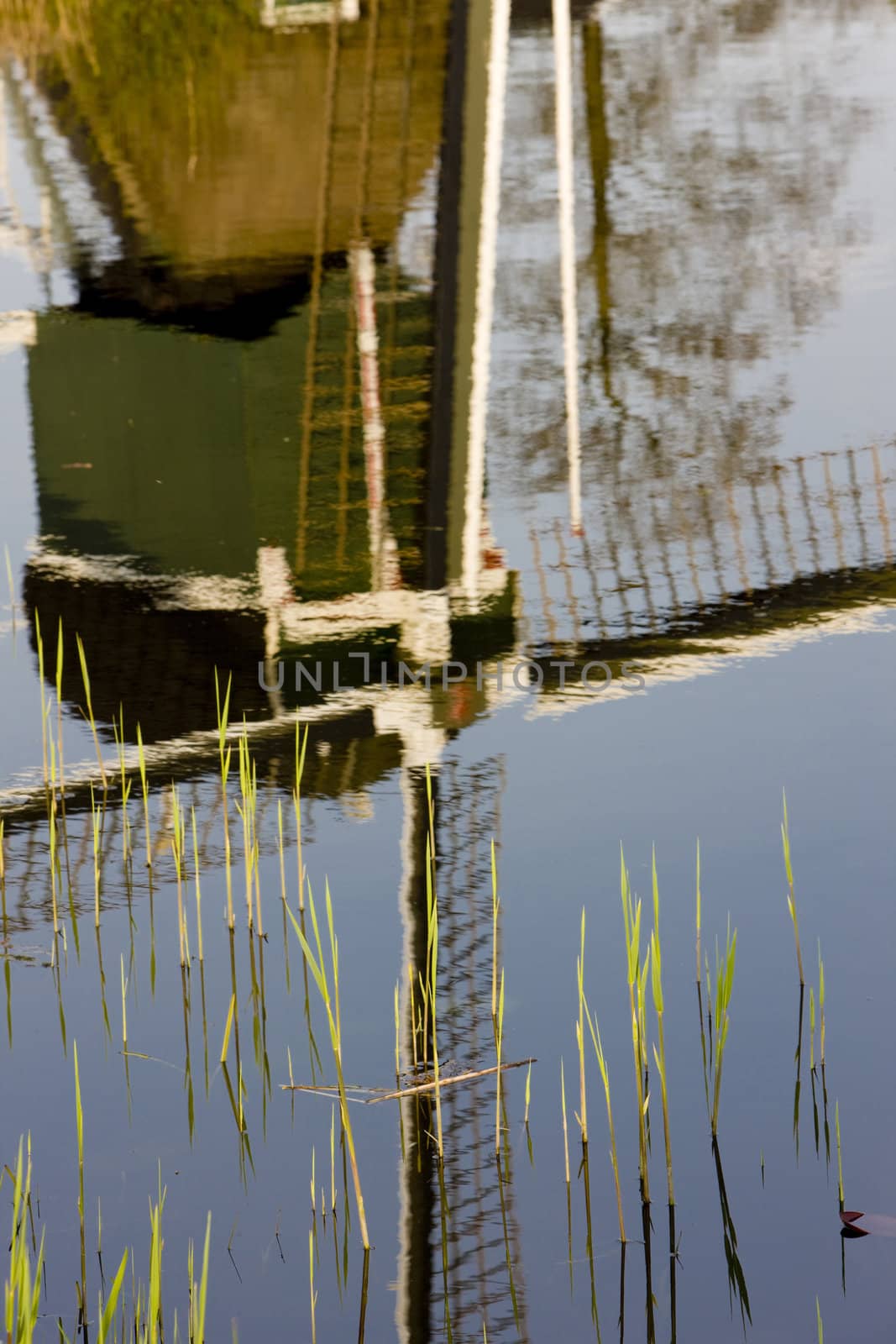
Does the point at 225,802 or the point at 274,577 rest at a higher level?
the point at 274,577

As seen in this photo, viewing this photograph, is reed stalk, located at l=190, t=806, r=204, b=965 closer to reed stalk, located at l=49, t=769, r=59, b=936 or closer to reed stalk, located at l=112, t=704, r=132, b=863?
reed stalk, located at l=112, t=704, r=132, b=863

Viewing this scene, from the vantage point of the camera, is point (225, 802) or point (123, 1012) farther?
point (225, 802)

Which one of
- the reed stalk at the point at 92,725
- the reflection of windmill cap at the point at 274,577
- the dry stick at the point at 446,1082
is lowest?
the dry stick at the point at 446,1082

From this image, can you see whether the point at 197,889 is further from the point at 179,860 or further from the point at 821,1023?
the point at 821,1023

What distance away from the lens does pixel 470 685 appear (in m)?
4.50

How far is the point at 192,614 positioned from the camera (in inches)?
194

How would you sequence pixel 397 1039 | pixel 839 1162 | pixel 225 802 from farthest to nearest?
pixel 225 802, pixel 397 1039, pixel 839 1162

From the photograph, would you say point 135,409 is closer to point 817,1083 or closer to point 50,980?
point 50,980

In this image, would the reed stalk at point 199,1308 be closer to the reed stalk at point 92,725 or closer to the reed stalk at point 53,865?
the reed stalk at point 53,865

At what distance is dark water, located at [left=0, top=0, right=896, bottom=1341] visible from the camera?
8.77ft

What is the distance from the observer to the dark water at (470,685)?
8.77 ft

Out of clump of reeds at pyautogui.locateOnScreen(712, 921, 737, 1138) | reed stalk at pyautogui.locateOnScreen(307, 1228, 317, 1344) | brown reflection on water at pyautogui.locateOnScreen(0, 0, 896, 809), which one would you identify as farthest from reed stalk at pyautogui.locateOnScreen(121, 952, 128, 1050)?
clump of reeds at pyautogui.locateOnScreen(712, 921, 737, 1138)

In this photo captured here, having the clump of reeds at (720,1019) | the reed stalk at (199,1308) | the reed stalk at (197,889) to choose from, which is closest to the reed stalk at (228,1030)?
the reed stalk at (197,889)

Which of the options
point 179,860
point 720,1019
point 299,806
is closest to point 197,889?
point 179,860
